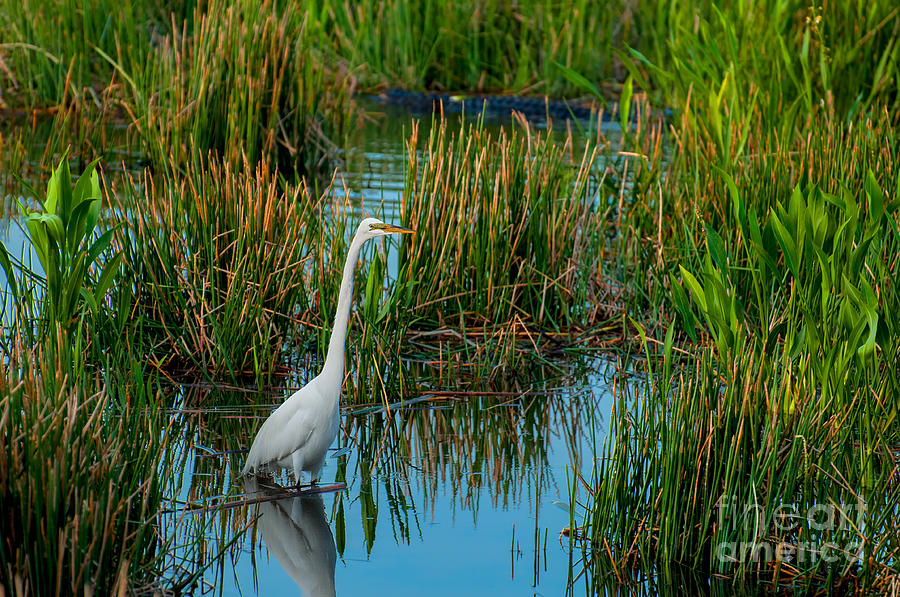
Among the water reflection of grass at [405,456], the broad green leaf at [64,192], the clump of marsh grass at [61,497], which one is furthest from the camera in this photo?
the broad green leaf at [64,192]

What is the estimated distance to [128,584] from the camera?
9.16ft

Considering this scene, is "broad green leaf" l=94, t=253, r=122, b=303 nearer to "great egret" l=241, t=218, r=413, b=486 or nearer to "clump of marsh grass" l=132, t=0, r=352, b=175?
"great egret" l=241, t=218, r=413, b=486

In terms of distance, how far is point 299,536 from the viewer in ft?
11.8

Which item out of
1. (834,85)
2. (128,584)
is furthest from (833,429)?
(834,85)

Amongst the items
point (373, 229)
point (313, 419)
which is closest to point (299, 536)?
point (313, 419)

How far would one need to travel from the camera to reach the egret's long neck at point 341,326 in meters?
3.82

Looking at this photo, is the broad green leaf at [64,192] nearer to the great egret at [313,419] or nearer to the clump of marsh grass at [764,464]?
the great egret at [313,419]

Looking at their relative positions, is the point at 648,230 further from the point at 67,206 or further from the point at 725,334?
the point at 67,206

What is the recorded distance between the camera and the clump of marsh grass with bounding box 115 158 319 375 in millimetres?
4828

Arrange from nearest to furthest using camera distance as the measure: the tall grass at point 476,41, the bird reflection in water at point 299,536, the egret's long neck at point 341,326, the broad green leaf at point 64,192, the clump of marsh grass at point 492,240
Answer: the bird reflection in water at point 299,536 → the egret's long neck at point 341,326 → the broad green leaf at point 64,192 → the clump of marsh grass at point 492,240 → the tall grass at point 476,41

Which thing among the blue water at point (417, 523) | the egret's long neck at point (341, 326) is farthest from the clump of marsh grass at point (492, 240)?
the egret's long neck at point (341, 326)

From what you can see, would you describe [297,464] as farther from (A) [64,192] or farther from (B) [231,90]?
(B) [231,90]

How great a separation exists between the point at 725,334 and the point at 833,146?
244 centimetres
